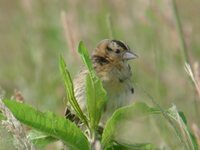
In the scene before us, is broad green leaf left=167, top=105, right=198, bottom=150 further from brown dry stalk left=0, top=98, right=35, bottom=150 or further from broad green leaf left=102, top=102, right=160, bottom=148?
brown dry stalk left=0, top=98, right=35, bottom=150

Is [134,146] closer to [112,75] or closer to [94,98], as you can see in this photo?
[94,98]

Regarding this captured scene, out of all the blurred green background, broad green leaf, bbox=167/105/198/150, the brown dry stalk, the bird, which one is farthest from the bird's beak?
the brown dry stalk

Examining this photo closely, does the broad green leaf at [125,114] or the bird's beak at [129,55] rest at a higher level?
the broad green leaf at [125,114]

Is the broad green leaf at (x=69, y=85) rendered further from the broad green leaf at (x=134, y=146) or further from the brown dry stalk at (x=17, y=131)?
the brown dry stalk at (x=17, y=131)

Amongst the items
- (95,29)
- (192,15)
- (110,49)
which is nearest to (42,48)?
(95,29)

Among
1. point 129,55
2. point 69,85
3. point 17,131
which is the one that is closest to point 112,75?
point 129,55

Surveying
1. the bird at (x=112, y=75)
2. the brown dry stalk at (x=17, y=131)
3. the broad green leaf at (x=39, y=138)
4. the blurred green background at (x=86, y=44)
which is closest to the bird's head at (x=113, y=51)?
the bird at (x=112, y=75)
